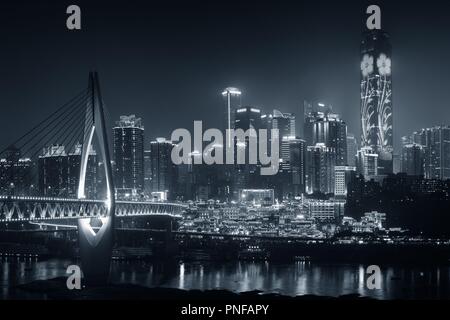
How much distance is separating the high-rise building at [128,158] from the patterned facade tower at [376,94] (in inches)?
1215

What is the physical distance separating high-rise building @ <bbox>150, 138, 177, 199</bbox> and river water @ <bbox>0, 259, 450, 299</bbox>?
97.9 ft

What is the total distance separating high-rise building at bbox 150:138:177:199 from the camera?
196 ft

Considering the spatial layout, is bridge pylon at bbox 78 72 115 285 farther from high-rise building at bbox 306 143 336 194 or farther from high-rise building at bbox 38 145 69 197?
high-rise building at bbox 306 143 336 194

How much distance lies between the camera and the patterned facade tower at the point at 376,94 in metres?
76.8

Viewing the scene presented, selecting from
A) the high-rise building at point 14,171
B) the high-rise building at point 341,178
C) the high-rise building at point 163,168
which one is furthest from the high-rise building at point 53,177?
the high-rise building at point 341,178

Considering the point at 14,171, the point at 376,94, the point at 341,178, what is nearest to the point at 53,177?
the point at 14,171

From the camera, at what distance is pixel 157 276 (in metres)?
24.4

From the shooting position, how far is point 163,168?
199 ft

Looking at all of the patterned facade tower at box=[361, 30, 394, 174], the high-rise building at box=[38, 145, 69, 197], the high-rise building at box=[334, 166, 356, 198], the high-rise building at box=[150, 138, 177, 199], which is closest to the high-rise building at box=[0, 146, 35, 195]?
the high-rise building at box=[38, 145, 69, 197]

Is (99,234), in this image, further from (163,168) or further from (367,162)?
(367,162)

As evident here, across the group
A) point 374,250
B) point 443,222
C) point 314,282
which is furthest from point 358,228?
point 314,282

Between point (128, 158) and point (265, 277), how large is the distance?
34503 mm

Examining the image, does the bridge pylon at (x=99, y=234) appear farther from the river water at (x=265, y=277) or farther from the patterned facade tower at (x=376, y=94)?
the patterned facade tower at (x=376, y=94)

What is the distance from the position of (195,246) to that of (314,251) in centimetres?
674
